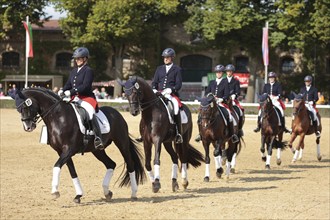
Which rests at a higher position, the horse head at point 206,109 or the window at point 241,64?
the window at point 241,64

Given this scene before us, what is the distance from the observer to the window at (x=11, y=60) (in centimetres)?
7369

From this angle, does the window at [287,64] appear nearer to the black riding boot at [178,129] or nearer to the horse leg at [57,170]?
the black riding boot at [178,129]

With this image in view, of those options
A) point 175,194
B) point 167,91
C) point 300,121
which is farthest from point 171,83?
point 300,121

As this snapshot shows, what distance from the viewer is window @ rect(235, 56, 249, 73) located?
230 feet

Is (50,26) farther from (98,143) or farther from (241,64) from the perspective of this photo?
(98,143)

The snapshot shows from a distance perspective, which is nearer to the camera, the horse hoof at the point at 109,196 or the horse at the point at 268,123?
the horse hoof at the point at 109,196

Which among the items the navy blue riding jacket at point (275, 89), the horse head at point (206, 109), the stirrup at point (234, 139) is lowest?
the stirrup at point (234, 139)

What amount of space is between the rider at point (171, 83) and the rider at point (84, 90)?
2527mm

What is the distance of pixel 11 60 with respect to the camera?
7381cm

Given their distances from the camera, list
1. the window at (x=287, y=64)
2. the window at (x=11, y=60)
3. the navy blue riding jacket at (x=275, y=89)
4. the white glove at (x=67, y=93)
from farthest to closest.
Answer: the window at (x=11, y=60) < the window at (x=287, y=64) < the navy blue riding jacket at (x=275, y=89) < the white glove at (x=67, y=93)

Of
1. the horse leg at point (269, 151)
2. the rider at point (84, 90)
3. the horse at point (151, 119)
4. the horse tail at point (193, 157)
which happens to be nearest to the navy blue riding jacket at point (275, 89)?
the horse leg at point (269, 151)

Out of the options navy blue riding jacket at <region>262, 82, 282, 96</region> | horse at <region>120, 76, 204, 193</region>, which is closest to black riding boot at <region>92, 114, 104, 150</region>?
horse at <region>120, 76, 204, 193</region>

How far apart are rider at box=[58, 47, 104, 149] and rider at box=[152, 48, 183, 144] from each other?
8.29 ft

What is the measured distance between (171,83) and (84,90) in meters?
3.25
